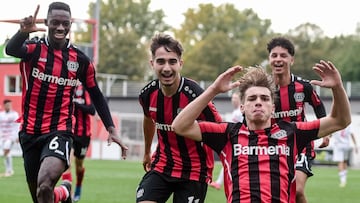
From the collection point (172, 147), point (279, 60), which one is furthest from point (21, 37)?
point (279, 60)

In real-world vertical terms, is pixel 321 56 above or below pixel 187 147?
above

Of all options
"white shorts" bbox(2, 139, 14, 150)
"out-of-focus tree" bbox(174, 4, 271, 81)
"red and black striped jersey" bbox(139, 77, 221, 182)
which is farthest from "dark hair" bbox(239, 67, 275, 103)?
"out-of-focus tree" bbox(174, 4, 271, 81)

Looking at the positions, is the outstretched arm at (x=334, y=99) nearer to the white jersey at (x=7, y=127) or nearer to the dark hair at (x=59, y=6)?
the dark hair at (x=59, y=6)

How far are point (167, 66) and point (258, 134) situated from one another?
136 centimetres

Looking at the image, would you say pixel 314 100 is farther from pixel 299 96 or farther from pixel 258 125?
pixel 258 125

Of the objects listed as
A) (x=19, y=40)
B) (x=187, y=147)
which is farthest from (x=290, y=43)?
(x=19, y=40)

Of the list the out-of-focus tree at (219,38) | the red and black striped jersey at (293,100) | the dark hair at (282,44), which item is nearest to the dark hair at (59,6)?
the dark hair at (282,44)

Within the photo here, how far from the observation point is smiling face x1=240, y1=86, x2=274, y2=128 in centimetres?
606

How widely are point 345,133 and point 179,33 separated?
6162cm

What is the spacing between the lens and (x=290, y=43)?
9.03 metres

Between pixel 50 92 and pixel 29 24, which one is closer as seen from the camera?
pixel 29 24

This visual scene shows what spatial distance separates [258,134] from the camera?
617 centimetres

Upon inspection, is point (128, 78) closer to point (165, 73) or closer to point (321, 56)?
point (321, 56)

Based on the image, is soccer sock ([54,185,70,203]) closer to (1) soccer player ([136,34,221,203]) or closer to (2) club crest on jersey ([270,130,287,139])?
(1) soccer player ([136,34,221,203])
